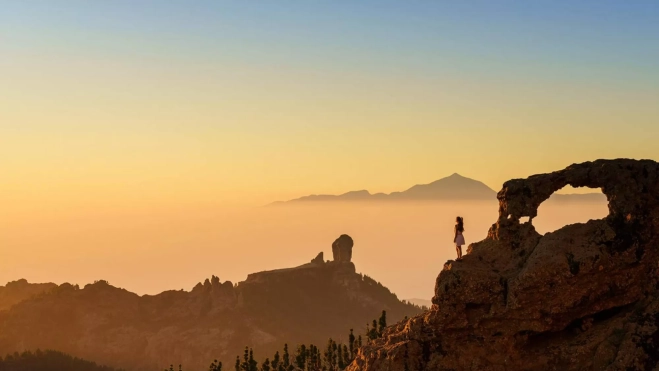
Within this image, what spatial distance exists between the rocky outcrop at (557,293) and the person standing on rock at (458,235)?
7.39 feet

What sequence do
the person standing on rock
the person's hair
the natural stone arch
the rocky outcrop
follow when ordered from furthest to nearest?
the person's hair, the person standing on rock, the natural stone arch, the rocky outcrop

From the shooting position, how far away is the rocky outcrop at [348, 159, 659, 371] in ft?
122

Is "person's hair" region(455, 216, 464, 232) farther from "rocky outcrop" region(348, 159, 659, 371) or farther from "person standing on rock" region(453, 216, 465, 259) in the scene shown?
"rocky outcrop" region(348, 159, 659, 371)

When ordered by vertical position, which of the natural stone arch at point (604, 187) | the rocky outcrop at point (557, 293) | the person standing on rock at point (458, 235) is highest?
the natural stone arch at point (604, 187)

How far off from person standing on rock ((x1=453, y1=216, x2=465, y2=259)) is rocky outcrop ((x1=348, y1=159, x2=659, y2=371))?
7.39 feet

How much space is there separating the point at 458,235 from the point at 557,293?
7.09 m

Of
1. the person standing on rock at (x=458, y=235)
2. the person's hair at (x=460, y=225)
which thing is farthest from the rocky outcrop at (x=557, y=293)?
the person's hair at (x=460, y=225)

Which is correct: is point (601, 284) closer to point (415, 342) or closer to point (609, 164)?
point (609, 164)

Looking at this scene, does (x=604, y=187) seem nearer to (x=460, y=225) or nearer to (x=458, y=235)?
(x=460, y=225)

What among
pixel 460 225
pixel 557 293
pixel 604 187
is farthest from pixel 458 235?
pixel 604 187

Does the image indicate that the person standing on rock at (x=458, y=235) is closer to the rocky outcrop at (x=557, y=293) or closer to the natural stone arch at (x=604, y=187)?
the rocky outcrop at (x=557, y=293)

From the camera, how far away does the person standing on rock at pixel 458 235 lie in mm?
42359

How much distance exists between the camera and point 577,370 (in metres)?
36.9

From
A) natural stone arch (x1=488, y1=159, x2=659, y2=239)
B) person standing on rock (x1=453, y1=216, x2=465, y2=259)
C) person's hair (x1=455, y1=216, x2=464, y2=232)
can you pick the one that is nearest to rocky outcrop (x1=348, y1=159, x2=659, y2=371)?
natural stone arch (x1=488, y1=159, x2=659, y2=239)
